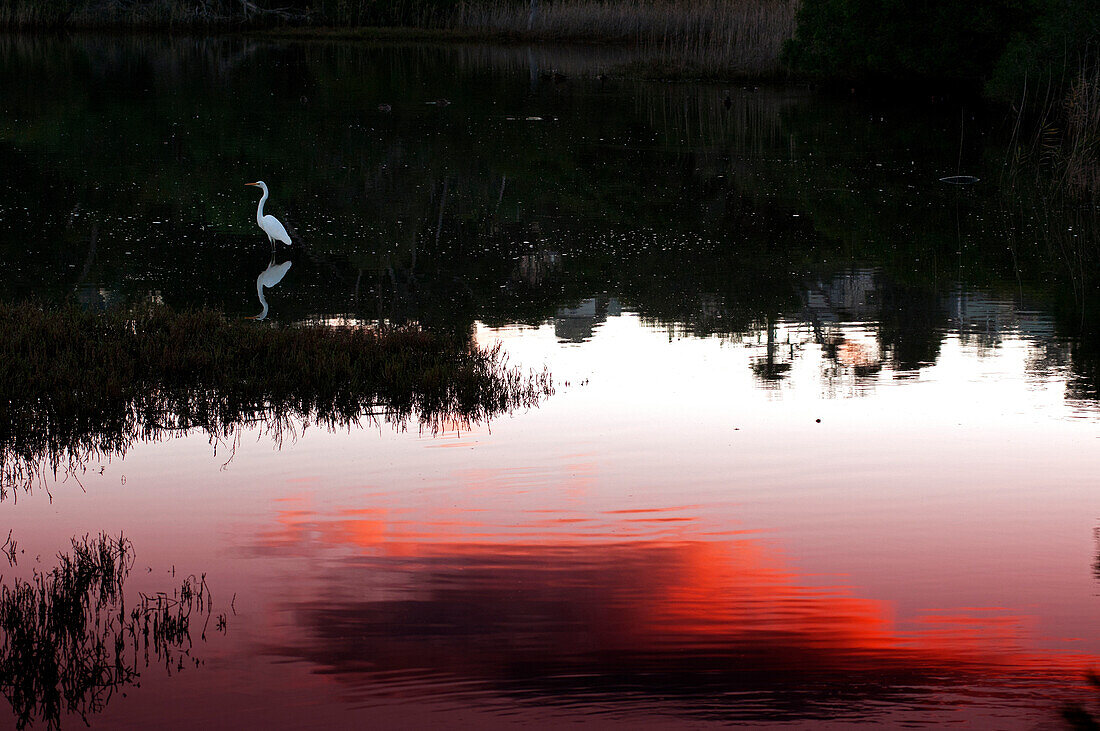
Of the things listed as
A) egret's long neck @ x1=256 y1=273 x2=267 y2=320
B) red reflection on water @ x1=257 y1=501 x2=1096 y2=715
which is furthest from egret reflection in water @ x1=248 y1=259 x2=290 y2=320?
red reflection on water @ x1=257 y1=501 x2=1096 y2=715

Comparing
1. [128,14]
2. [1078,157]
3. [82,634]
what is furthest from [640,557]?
[128,14]

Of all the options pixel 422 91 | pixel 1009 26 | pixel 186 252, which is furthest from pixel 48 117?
pixel 1009 26

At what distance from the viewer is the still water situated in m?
5.72

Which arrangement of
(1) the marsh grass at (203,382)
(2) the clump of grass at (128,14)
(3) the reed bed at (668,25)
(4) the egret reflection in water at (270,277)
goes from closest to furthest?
1. (1) the marsh grass at (203,382)
2. (4) the egret reflection in water at (270,277)
3. (3) the reed bed at (668,25)
4. (2) the clump of grass at (128,14)

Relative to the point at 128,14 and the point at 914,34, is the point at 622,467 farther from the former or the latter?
the point at 128,14

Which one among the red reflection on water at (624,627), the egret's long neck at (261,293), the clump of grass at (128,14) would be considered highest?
the clump of grass at (128,14)

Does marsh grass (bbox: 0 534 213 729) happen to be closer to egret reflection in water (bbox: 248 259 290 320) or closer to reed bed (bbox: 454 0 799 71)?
egret reflection in water (bbox: 248 259 290 320)

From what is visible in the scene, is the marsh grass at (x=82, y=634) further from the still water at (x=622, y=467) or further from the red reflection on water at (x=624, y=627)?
the red reflection on water at (x=624, y=627)

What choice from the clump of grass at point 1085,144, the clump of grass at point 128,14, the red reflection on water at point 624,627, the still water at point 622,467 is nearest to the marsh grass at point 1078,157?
the clump of grass at point 1085,144

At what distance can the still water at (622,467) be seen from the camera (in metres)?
5.72

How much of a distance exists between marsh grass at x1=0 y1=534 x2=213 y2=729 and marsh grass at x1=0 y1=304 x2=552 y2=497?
1.77 meters

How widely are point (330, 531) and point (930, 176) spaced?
719 inches

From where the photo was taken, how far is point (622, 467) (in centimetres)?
864

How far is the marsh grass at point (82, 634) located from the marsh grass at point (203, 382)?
177 centimetres
